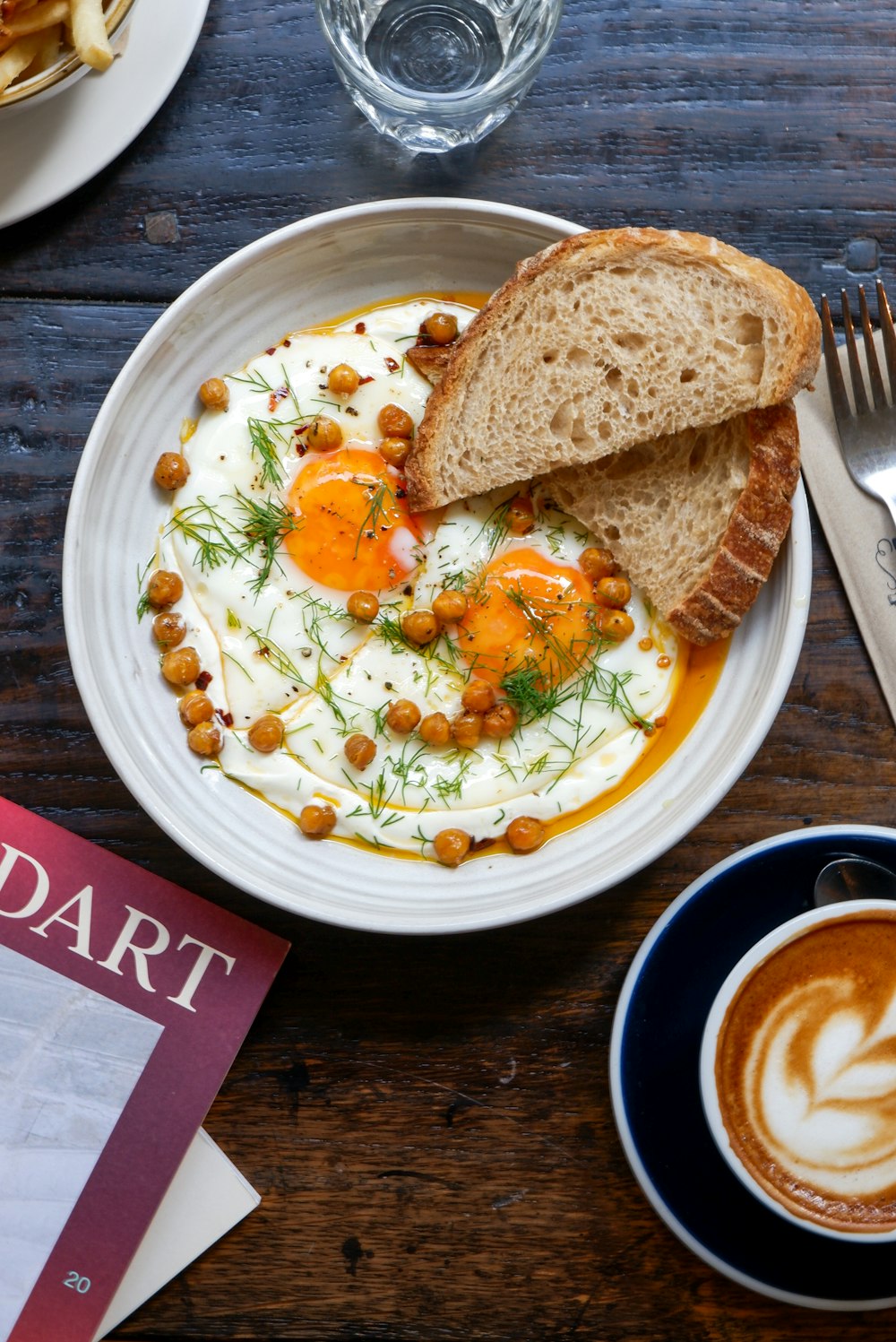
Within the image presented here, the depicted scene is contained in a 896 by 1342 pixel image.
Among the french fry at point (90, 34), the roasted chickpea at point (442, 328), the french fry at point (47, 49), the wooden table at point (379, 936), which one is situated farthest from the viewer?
the wooden table at point (379, 936)

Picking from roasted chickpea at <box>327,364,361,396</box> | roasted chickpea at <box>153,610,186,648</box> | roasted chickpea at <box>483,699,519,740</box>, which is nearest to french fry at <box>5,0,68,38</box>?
roasted chickpea at <box>327,364,361,396</box>

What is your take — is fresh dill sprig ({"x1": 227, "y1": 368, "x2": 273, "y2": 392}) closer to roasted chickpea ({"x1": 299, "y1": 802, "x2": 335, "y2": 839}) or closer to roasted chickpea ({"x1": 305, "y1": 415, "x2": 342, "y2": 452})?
roasted chickpea ({"x1": 305, "y1": 415, "x2": 342, "y2": 452})

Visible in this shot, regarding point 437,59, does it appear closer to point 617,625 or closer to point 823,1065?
point 617,625

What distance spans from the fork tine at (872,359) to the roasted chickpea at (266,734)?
1.27 m

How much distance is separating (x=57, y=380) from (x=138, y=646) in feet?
1.84

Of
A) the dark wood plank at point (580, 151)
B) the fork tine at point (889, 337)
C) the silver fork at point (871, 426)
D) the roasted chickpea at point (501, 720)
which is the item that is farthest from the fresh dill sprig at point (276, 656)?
the fork tine at point (889, 337)

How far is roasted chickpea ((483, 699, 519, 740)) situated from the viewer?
1.80 meters

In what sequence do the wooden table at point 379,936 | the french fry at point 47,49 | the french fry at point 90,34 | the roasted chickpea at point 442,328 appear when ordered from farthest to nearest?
the wooden table at point 379,936, the roasted chickpea at point 442,328, the french fry at point 47,49, the french fry at point 90,34

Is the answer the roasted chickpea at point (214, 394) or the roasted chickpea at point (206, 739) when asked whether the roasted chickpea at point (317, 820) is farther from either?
the roasted chickpea at point (214, 394)

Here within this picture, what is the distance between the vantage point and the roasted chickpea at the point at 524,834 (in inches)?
71.1

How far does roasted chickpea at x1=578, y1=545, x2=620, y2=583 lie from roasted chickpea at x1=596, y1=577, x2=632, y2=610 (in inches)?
0.7

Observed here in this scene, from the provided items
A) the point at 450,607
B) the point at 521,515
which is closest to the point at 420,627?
the point at 450,607

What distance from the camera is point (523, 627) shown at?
186 cm

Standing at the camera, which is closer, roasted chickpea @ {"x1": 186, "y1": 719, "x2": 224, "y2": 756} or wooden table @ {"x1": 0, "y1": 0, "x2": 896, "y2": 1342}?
roasted chickpea @ {"x1": 186, "y1": 719, "x2": 224, "y2": 756}
